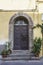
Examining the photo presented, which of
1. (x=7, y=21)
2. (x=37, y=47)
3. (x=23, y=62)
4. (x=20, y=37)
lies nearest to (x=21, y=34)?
(x=20, y=37)

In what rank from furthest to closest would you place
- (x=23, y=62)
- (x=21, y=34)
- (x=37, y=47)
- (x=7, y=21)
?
(x=21, y=34), (x=7, y=21), (x=37, y=47), (x=23, y=62)

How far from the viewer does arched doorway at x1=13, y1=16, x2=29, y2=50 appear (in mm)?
19625

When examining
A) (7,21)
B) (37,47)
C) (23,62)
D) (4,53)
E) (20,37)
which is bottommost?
(23,62)

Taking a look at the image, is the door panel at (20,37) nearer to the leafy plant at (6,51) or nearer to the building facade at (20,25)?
the building facade at (20,25)

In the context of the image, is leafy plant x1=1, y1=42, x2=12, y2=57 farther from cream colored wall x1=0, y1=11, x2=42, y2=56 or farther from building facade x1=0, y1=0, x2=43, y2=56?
cream colored wall x1=0, y1=11, x2=42, y2=56

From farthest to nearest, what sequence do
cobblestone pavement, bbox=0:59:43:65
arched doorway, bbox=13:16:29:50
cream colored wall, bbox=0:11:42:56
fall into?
1. arched doorway, bbox=13:16:29:50
2. cream colored wall, bbox=0:11:42:56
3. cobblestone pavement, bbox=0:59:43:65

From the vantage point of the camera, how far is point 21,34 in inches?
773

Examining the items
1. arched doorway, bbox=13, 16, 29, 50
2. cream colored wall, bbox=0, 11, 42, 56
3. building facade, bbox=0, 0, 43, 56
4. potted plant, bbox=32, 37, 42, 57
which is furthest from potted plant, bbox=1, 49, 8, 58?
potted plant, bbox=32, 37, 42, 57

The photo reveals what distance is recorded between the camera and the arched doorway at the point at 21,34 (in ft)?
64.4

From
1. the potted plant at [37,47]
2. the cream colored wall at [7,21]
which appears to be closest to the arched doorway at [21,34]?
the cream colored wall at [7,21]

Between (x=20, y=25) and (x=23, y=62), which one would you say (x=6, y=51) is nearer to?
(x=23, y=62)

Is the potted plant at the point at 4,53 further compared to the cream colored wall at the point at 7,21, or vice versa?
the cream colored wall at the point at 7,21

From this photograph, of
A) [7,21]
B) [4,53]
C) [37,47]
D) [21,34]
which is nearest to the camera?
[4,53]

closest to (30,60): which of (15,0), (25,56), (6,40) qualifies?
(25,56)
